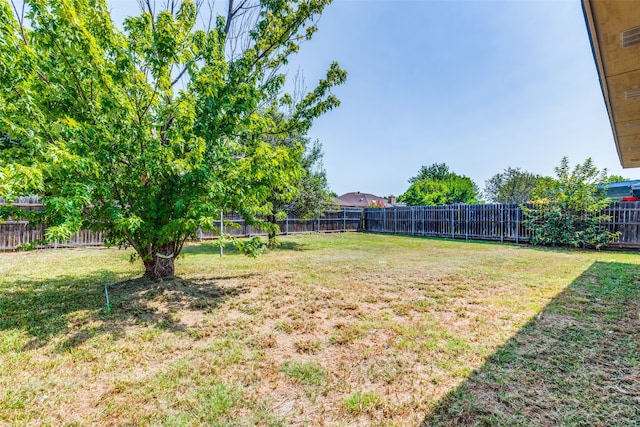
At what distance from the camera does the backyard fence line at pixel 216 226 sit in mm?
7875

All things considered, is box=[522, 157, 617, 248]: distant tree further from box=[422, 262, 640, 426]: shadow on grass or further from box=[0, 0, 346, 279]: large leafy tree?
box=[0, 0, 346, 279]: large leafy tree

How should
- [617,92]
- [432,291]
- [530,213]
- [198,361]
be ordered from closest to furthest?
[198,361], [617,92], [432,291], [530,213]

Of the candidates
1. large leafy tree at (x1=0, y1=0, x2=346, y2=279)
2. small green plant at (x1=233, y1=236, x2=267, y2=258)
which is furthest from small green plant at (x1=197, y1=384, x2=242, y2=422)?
small green plant at (x1=233, y1=236, x2=267, y2=258)

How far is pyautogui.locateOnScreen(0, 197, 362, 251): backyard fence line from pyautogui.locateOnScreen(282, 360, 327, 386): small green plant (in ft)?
7.45

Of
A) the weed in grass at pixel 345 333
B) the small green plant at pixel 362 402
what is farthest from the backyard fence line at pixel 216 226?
the small green plant at pixel 362 402

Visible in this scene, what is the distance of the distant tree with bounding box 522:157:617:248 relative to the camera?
30.7 ft

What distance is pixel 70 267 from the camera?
6.16 metres

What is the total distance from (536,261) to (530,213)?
502cm

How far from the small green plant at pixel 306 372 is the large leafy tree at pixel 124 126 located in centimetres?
205

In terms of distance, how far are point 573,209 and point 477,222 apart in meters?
3.66

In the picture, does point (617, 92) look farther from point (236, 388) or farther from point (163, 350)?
point (163, 350)

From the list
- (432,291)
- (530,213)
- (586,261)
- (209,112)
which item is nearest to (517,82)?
(530,213)

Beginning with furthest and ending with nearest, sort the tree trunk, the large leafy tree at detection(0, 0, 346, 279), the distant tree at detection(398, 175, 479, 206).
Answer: the distant tree at detection(398, 175, 479, 206) < the tree trunk < the large leafy tree at detection(0, 0, 346, 279)

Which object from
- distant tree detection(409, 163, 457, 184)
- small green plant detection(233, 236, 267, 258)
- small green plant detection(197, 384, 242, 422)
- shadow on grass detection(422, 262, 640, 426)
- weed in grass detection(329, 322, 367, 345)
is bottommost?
shadow on grass detection(422, 262, 640, 426)
